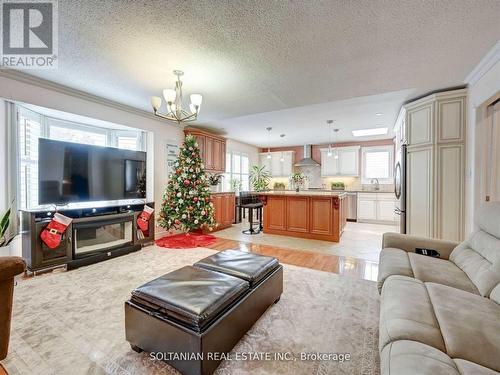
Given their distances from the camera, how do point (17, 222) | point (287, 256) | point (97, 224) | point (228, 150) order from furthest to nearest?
point (228, 150) < point (287, 256) < point (97, 224) < point (17, 222)

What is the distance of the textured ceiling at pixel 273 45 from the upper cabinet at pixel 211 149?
2110 mm

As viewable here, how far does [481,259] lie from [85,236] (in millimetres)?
4739

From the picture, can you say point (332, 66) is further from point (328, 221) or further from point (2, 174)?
point (2, 174)

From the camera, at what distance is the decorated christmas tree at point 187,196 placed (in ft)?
14.8

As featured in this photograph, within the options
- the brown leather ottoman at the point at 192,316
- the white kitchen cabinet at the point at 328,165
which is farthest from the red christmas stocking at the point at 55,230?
the white kitchen cabinet at the point at 328,165

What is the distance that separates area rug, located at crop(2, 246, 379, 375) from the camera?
149 cm

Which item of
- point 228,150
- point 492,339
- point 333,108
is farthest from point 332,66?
point 228,150

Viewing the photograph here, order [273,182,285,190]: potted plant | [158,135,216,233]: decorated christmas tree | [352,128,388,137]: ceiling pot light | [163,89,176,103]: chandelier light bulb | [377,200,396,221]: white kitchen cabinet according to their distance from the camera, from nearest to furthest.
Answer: [163,89,176,103]: chandelier light bulb
[158,135,216,233]: decorated christmas tree
[352,128,388,137]: ceiling pot light
[377,200,396,221]: white kitchen cabinet
[273,182,285,190]: potted plant

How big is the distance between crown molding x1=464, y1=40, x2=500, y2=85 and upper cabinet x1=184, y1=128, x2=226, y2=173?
487 centimetres

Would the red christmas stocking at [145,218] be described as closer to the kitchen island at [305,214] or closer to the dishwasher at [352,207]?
the kitchen island at [305,214]

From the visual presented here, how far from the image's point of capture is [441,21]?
1817 millimetres

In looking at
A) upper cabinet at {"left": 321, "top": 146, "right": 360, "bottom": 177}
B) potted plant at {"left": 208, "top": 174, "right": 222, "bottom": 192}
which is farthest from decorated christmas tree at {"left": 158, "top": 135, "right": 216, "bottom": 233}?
upper cabinet at {"left": 321, "top": 146, "right": 360, "bottom": 177}

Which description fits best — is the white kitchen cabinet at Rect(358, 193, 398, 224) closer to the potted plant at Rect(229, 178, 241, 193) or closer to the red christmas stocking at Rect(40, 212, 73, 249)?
the potted plant at Rect(229, 178, 241, 193)

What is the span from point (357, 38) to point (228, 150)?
18.8 feet
